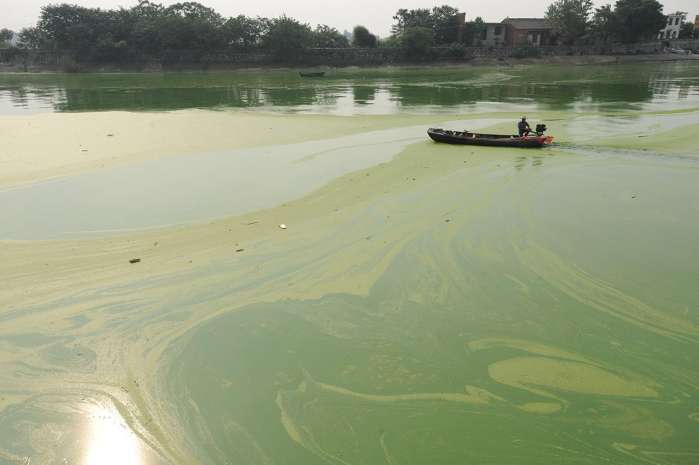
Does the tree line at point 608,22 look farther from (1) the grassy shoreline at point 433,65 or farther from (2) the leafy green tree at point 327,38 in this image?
(2) the leafy green tree at point 327,38

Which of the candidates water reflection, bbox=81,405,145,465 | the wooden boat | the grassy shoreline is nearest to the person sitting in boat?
the wooden boat

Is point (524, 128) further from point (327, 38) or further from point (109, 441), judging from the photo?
point (327, 38)

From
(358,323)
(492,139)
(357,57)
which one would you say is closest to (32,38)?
(357,57)

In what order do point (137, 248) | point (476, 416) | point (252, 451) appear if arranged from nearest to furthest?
point (252, 451), point (476, 416), point (137, 248)

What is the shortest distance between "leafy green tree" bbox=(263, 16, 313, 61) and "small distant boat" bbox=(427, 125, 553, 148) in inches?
1481

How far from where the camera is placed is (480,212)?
6965 mm

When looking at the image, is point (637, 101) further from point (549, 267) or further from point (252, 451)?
point (252, 451)

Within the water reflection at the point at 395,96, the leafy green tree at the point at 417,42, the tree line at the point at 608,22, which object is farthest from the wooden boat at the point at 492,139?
the tree line at the point at 608,22

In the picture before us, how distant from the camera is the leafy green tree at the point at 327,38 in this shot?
160 ft

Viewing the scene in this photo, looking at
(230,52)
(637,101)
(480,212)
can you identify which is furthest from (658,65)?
(480,212)

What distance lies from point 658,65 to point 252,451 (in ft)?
166

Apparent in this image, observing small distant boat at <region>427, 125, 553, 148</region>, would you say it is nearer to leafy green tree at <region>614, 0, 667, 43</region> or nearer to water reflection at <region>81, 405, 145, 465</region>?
water reflection at <region>81, 405, 145, 465</region>

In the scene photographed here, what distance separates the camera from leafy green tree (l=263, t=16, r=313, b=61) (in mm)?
45531

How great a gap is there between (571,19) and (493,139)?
155ft
